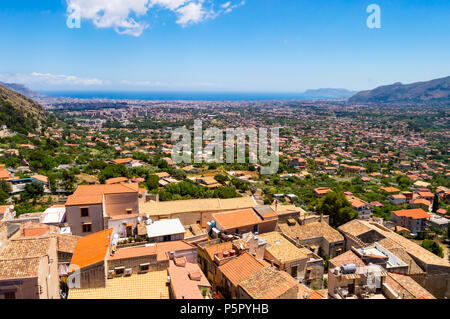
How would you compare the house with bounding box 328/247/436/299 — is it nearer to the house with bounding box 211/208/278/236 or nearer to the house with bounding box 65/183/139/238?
the house with bounding box 211/208/278/236

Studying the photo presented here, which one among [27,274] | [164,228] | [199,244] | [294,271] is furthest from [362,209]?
[27,274]

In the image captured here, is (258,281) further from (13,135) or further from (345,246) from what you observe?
(13,135)

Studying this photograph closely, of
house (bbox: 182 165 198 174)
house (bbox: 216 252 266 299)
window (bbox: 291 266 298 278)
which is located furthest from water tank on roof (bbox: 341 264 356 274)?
house (bbox: 182 165 198 174)

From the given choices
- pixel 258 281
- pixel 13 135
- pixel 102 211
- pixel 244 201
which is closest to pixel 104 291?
pixel 258 281

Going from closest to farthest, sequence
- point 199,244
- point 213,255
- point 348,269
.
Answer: point 348,269 < point 213,255 < point 199,244

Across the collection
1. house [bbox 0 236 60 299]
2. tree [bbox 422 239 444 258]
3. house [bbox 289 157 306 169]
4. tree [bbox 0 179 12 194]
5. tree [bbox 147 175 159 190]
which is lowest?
tree [bbox 422 239 444 258]

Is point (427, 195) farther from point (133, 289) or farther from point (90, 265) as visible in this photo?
point (90, 265)
